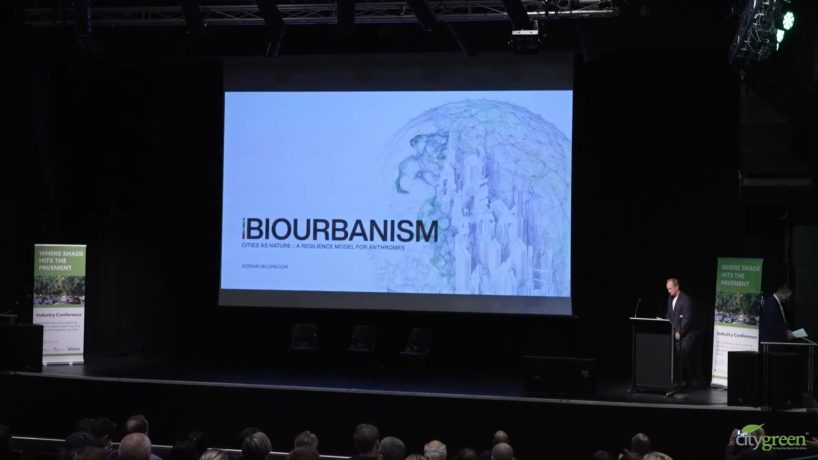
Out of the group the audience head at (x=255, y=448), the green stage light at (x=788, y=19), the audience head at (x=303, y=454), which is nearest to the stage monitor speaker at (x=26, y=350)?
the audience head at (x=255, y=448)

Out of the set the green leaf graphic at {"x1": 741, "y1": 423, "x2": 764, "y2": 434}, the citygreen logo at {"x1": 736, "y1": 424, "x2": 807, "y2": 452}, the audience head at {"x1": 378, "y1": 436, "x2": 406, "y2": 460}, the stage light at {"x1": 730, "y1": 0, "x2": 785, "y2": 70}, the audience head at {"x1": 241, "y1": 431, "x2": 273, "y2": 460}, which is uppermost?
the stage light at {"x1": 730, "y1": 0, "x2": 785, "y2": 70}

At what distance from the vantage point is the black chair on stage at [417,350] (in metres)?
11.0

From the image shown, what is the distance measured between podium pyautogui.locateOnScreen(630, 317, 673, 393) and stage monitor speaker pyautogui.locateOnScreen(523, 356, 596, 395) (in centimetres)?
70

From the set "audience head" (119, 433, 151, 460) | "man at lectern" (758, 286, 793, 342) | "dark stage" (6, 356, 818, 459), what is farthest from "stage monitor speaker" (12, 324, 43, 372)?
"man at lectern" (758, 286, 793, 342)

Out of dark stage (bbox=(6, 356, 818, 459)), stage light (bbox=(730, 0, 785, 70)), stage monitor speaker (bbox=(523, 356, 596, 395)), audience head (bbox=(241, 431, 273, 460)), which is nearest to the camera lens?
audience head (bbox=(241, 431, 273, 460))

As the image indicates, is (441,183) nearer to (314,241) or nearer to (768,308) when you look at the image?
(314,241)

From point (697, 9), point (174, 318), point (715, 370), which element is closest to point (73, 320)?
point (174, 318)

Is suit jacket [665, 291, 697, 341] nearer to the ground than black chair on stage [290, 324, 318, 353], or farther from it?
Answer: farther from it

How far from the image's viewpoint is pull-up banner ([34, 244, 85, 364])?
425 inches

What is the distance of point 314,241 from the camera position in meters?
11.2

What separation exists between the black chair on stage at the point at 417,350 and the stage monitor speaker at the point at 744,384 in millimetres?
3562

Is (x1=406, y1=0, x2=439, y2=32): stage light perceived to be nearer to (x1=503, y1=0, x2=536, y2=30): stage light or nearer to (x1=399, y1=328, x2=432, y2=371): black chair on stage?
(x1=503, y1=0, x2=536, y2=30): stage light

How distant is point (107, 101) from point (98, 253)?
6.27ft

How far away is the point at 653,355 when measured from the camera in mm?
9406
